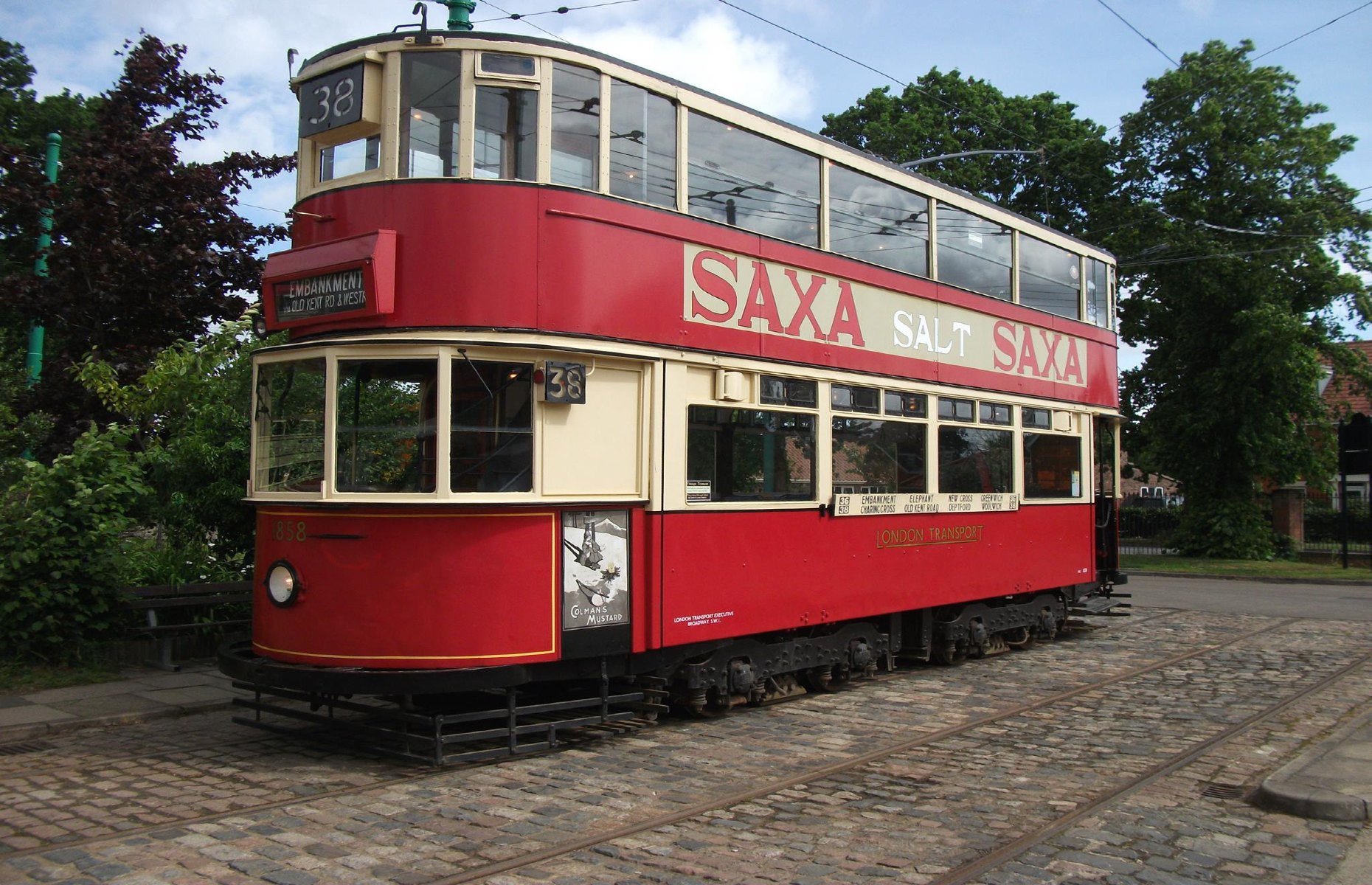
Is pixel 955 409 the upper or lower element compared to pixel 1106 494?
upper

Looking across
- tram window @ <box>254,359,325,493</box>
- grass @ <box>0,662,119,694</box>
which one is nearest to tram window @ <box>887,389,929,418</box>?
tram window @ <box>254,359,325,493</box>

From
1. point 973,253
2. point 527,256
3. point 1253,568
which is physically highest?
point 973,253

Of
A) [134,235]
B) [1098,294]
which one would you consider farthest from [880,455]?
[134,235]

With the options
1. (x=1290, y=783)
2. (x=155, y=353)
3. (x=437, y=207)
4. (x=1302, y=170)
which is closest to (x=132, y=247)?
(x=155, y=353)

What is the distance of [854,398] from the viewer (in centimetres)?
974

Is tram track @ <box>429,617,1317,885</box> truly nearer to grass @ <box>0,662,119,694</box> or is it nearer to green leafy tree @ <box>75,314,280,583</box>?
grass @ <box>0,662,119,694</box>

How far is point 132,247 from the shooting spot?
13.2 meters

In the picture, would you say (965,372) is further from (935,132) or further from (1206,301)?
(935,132)

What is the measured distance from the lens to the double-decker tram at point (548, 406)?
700 centimetres

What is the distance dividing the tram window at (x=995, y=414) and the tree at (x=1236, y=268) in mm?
18182

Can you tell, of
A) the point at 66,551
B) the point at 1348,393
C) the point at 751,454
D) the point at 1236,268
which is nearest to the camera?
the point at 751,454

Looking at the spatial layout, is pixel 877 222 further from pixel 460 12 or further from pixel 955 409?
pixel 460 12

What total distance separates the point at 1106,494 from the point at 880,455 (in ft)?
19.8

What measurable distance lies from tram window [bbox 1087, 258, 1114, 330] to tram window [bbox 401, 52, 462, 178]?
9.35 m
